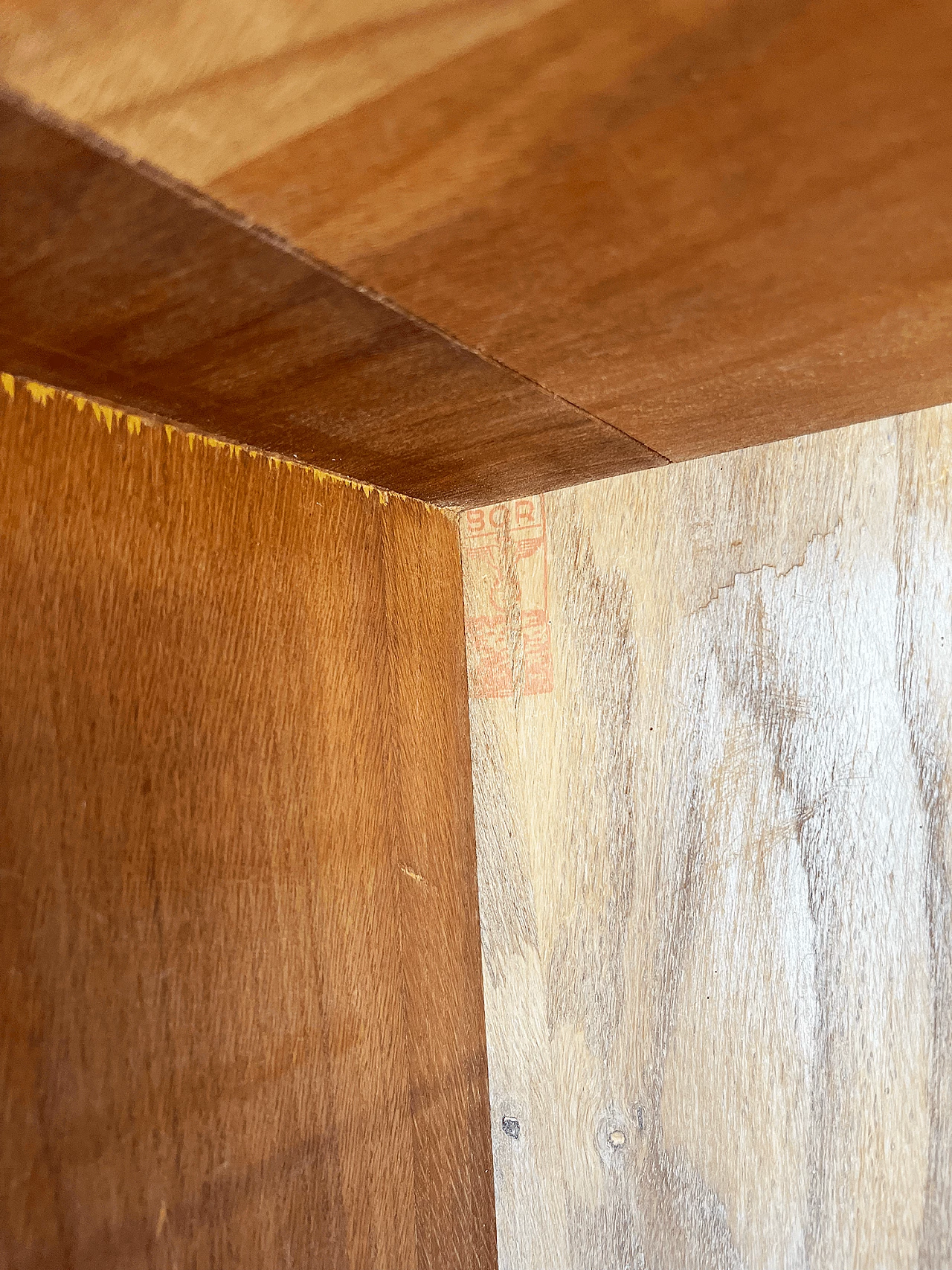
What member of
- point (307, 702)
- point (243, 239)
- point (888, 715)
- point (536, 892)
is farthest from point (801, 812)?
point (243, 239)

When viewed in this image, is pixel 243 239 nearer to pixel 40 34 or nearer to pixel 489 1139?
pixel 40 34

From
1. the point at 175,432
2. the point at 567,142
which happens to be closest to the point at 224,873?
the point at 175,432

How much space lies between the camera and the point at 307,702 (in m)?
0.66

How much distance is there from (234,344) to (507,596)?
0.36m

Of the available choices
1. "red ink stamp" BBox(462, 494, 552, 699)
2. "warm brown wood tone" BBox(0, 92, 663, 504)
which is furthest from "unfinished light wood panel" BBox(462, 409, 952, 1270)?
"warm brown wood tone" BBox(0, 92, 663, 504)

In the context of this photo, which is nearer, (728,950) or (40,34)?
(40,34)

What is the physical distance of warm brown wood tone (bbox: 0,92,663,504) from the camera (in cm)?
37

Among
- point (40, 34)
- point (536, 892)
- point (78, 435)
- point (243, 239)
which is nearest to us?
point (40, 34)

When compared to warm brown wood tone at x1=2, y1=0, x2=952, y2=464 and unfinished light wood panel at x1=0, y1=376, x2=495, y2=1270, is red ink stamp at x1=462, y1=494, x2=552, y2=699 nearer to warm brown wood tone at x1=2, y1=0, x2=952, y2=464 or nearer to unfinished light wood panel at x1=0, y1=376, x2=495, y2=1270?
unfinished light wood panel at x1=0, y1=376, x2=495, y2=1270

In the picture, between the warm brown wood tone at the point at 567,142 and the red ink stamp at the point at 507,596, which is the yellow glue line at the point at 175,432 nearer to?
the red ink stamp at the point at 507,596

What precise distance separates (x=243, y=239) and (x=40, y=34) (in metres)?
0.12

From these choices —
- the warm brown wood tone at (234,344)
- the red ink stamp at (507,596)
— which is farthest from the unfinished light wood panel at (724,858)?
the warm brown wood tone at (234,344)

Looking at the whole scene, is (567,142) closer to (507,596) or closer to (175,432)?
(175,432)

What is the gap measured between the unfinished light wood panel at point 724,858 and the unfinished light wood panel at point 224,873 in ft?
0.18
